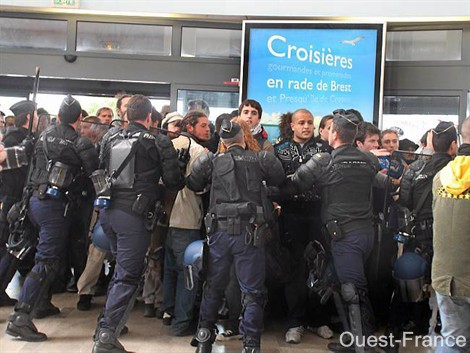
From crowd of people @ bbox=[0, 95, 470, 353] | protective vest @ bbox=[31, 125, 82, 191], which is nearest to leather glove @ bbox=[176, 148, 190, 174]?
crowd of people @ bbox=[0, 95, 470, 353]

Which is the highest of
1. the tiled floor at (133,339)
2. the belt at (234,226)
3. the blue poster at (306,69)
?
the blue poster at (306,69)

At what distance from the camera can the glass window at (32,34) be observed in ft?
23.1

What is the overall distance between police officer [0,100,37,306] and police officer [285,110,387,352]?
2.36 meters

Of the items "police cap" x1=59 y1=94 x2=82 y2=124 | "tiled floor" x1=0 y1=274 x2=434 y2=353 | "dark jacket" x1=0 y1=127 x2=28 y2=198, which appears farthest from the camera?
"dark jacket" x1=0 y1=127 x2=28 y2=198

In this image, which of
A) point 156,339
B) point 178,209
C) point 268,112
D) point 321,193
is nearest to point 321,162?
point 321,193

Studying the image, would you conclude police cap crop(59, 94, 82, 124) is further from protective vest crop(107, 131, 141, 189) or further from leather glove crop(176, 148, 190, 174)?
leather glove crop(176, 148, 190, 174)

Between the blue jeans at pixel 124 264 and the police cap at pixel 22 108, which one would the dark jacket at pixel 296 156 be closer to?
the blue jeans at pixel 124 264

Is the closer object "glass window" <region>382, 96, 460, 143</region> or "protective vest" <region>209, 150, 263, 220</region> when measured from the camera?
"protective vest" <region>209, 150, 263, 220</region>

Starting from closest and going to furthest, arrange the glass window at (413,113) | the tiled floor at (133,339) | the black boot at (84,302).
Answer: the tiled floor at (133,339)
the black boot at (84,302)
the glass window at (413,113)

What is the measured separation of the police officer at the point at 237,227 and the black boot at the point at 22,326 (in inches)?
49.4

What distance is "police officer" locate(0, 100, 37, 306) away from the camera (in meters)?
4.24

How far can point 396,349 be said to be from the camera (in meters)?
3.75

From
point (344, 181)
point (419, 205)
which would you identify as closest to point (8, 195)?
point (344, 181)

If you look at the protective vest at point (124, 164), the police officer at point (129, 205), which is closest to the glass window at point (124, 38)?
the police officer at point (129, 205)
